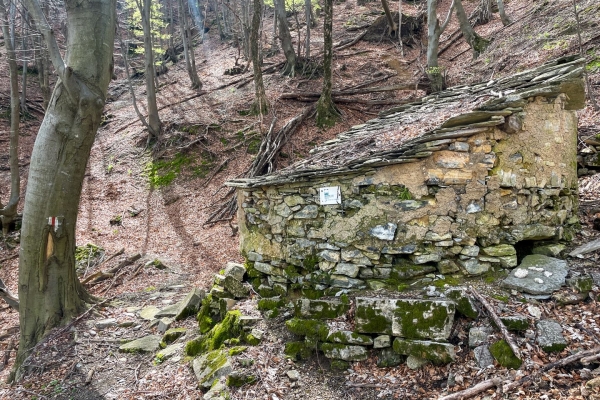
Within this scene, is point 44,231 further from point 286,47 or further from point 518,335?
point 286,47

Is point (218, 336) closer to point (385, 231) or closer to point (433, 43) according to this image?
point (385, 231)

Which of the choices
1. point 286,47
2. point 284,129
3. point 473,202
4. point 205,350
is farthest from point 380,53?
point 205,350

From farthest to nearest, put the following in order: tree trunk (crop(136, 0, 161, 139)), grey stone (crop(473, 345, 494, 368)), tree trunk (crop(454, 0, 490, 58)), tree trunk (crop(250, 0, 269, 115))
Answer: tree trunk (crop(136, 0, 161, 139)) → tree trunk (crop(454, 0, 490, 58)) → tree trunk (crop(250, 0, 269, 115)) → grey stone (crop(473, 345, 494, 368))

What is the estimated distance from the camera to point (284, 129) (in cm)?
1218

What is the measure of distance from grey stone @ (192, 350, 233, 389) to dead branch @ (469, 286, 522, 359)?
275cm

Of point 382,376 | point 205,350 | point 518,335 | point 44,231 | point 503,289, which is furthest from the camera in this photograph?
point 44,231

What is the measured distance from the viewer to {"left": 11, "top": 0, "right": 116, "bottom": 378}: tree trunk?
5629 mm

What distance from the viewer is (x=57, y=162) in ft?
18.6

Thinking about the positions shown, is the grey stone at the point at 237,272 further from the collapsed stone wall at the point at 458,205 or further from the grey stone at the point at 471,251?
the grey stone at the point at 471,251

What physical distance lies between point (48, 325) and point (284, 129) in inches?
329

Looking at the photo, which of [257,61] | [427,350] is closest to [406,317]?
[427,350]

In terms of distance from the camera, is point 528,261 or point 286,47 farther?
point 286,47

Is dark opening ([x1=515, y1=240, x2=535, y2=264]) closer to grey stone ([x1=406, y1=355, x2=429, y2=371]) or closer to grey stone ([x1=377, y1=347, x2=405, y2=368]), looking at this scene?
grey stone ([x1=406, y1=355, x2=429, y2=371])

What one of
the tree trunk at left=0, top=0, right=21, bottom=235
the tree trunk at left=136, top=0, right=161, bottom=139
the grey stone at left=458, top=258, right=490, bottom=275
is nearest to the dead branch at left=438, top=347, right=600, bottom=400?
the grey stone at left=458, top=258, right=490, bottom=275
